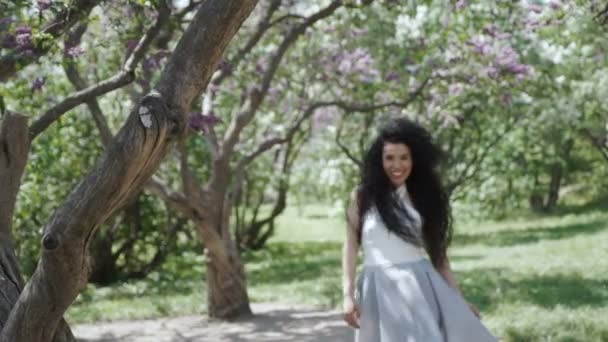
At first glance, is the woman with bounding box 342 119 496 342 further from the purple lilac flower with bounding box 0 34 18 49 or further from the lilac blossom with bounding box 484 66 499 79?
the lilac blossom with bounding box 484 66 499 79

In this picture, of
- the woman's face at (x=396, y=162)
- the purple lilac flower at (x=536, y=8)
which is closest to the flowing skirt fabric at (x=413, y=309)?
the woman's face at (x=396, y=162)

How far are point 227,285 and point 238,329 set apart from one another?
30.7 inches

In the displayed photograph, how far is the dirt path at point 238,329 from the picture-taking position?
8.95 metres

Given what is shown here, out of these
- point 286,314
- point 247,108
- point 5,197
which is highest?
point 247,108

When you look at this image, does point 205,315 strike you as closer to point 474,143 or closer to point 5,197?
point 5,197

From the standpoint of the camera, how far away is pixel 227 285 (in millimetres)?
10234

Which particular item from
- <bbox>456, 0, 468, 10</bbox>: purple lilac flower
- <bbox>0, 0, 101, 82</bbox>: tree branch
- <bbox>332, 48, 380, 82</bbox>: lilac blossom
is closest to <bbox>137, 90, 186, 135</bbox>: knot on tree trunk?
→ <bbox>0, 0, 101, 82</bbox>: tree branch

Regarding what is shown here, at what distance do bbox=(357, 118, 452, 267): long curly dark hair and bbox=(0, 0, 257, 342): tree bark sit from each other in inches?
45.6

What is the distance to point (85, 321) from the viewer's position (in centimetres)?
1077

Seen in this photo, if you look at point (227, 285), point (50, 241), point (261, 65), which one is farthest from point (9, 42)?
point (261, 65)

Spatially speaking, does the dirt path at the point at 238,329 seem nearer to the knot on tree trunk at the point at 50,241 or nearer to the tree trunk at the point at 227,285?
the tree trunk at the point at 227,285

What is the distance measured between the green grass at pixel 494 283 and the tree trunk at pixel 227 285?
98cm

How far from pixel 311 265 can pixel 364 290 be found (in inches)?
473

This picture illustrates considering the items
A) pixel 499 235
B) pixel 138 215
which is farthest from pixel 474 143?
pixel 138 215
